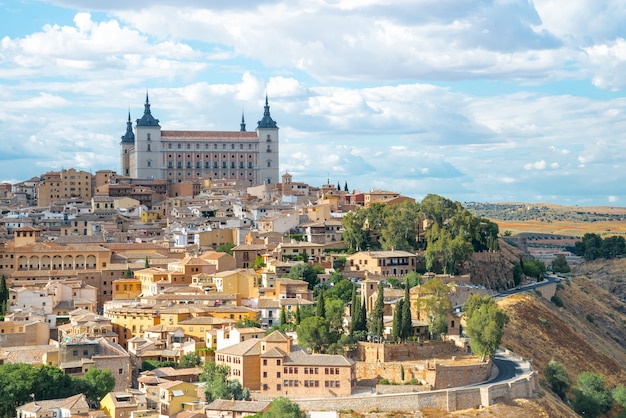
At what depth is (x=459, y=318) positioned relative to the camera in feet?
250

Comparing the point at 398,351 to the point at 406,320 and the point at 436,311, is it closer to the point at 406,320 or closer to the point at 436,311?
the point at 406,320

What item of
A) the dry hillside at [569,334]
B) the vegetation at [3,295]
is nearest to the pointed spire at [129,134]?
the dry hillside at [569,334]

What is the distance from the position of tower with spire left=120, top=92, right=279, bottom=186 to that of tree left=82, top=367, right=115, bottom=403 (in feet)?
311

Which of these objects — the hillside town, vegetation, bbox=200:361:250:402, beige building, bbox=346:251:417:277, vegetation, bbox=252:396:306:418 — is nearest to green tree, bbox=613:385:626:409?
the hillside town

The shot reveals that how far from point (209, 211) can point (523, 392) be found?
5489 cm

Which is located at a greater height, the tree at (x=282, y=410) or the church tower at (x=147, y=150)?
the church tower at (x=147, y=150)

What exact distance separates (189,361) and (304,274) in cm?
1782

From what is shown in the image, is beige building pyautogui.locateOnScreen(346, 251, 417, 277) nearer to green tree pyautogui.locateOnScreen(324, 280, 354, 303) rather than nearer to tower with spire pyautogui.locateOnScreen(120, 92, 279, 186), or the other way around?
green tree pyautogui.locateOnScreen(324, 280, 354, 303)

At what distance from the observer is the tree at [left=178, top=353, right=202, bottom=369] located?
68812mm

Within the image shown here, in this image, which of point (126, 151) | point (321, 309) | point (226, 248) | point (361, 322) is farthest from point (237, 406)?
point (126, 151)

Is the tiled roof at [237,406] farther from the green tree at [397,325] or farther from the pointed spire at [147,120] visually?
the pointed spire at [147,120]

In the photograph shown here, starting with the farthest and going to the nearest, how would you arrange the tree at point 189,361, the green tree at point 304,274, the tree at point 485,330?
the green tree at point 304,274
the tree at point 485,330
the tree at point 189,361

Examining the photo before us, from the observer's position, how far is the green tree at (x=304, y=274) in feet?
278

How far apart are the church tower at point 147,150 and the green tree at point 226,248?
62.0 metres
